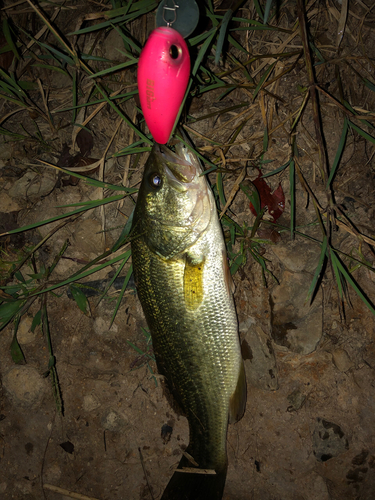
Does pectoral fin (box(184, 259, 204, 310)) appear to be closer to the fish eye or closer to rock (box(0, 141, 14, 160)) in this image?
the fish eye

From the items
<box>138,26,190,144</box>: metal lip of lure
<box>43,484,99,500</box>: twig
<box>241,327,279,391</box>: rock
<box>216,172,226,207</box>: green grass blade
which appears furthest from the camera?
<box>43,484,99,500</box>: twig

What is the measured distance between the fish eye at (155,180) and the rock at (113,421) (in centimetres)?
204

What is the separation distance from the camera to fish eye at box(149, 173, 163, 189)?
2.01m

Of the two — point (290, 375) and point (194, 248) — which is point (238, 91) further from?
point (290, 375)

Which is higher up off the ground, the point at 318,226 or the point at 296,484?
the point at 318,226

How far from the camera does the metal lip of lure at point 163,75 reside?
159 centimetres

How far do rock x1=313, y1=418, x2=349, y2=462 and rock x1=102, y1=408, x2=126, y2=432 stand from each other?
1.61 meters

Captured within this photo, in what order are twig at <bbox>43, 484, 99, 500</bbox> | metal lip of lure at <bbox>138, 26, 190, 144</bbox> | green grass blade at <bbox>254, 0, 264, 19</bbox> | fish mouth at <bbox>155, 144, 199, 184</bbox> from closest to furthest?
metal lip of lure at <bbox>138, 26, 190, 144</bbox> < fish mouth at <bbox>155, 144, 199, 184</bbox> < green grass blade at <bbox>254, 0, 264, 19</bbox> < twig at <bbox>43, 484, 99, 500</bbox>

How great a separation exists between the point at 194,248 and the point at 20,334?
6.58 feet

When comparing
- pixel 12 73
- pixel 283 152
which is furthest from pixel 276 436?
pixel 12 73

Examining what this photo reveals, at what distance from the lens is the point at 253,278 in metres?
2.54

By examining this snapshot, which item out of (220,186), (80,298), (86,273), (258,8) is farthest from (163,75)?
(80,298)

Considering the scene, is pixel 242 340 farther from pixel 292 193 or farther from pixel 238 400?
pixel 292 193

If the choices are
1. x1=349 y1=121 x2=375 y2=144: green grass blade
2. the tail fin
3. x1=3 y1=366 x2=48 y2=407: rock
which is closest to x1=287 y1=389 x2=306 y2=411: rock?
the tail fin
